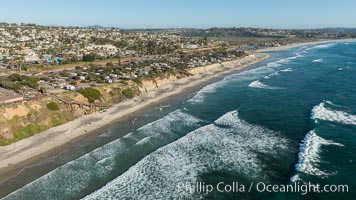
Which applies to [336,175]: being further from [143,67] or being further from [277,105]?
[143,67]

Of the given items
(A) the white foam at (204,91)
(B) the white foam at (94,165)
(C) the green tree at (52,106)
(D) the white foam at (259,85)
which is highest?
(C) the green tree at (52,106)

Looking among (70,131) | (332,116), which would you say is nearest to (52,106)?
(70,131)

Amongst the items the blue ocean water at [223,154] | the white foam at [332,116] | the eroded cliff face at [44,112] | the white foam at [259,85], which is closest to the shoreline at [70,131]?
the eroded cliff face at [44,112]

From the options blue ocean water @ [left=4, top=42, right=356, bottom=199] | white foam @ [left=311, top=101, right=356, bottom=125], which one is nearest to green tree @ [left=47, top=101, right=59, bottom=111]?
blue ocean water @ [left=4, top=42, right=356, bottom=199]

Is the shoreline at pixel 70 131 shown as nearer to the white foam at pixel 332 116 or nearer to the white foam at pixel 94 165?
the white foam at pixel 94 165

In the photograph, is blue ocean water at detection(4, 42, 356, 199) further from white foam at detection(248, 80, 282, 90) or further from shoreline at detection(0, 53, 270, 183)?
white foam at detection(248, 80, 282, 90)

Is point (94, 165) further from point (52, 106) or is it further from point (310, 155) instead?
point (310, 155)
